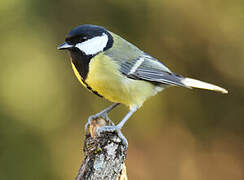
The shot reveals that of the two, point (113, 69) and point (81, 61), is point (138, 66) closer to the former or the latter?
point (113, 69)

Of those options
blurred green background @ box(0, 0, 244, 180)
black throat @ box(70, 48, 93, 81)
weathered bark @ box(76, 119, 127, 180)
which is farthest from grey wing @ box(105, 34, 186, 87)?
blurred green background @ box(0, 0, 244, 180)

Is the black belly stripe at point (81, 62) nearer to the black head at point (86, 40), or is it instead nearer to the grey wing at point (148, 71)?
the black head at point (86, 40)

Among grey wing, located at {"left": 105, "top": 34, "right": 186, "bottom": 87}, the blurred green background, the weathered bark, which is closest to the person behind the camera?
the weathered bark

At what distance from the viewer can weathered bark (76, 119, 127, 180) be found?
1784mm

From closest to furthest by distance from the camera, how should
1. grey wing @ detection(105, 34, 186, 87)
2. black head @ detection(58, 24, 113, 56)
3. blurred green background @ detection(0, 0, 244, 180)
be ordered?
black head @ detection(58, 24, 113, 56)
grey wing @ detection(105, 34, 186, 87)
blurred green background @ detection(0, 0, 244, 180)

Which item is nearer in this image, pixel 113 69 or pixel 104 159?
pixel 104 159

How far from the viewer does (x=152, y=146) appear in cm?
341

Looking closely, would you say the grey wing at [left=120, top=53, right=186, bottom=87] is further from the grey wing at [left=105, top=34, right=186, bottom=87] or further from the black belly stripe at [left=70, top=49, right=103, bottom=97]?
the black belly stripe at [left=70, top=49, right=103, bottom=97]

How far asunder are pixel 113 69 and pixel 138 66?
0.70 ft

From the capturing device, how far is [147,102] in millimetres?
3289

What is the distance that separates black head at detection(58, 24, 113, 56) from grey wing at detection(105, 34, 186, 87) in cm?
8

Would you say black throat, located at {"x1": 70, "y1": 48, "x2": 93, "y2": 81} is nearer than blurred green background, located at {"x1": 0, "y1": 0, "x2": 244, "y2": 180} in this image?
Yes

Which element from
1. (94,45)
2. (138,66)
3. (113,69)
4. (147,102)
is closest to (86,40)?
(94,45)

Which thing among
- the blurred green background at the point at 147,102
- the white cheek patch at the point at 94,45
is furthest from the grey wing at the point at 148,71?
the blurred green background at the point at 147,102
